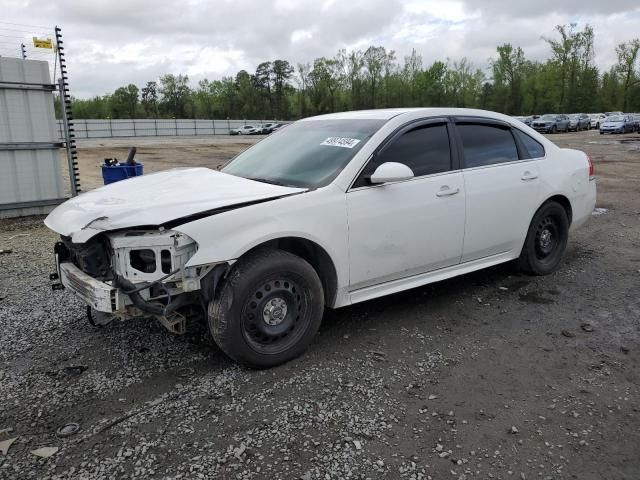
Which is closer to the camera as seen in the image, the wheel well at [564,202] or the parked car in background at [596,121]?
the wheel well at [564,202]

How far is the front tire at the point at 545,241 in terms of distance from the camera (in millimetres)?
5312

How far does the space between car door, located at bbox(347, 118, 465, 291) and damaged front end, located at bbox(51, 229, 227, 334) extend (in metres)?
1.10

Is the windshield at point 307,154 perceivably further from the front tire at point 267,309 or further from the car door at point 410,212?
the front tire at point 267,309

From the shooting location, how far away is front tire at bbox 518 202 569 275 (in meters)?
5.31

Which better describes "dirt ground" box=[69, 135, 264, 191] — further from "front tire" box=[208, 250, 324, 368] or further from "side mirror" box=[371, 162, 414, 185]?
"front tire" box=[208, 250, 324, 368]

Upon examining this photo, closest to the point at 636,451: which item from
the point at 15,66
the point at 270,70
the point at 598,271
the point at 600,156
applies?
the point at 598,271

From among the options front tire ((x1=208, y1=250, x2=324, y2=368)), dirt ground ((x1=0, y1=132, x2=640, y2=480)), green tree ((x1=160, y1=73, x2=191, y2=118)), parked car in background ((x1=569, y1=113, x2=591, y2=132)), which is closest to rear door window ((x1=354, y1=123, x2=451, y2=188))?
front tire ((x1=208, y1=250, x2=324, y2=368))

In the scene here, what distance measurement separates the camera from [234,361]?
3.57 metres

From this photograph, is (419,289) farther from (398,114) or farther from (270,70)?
(270,70)

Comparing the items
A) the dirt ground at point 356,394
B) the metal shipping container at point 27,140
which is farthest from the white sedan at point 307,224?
the metal shipping container at point 27,140

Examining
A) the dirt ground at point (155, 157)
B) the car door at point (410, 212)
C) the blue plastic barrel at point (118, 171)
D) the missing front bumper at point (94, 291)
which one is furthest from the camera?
the dirt ground at point (155, 157)

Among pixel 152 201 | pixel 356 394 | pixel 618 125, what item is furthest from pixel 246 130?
pixel 356 394

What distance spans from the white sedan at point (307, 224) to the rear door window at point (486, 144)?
1 cm

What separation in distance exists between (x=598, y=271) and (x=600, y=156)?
1744cm
